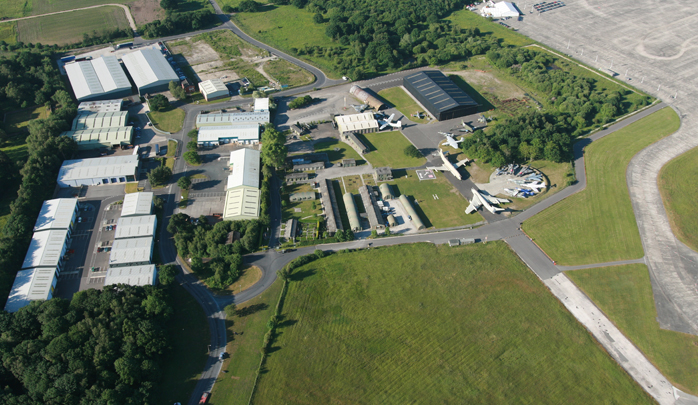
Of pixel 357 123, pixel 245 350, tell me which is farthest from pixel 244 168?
pixel 245 350

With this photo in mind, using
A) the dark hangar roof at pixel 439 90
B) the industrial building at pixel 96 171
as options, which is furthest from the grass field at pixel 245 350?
the dark hangar roof at pixel 439 90

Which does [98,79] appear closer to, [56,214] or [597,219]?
[56,214]

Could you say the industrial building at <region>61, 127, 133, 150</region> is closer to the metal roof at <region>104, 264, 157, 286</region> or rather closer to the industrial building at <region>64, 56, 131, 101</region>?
the industrial building at <region>64, 56, 131, 101</region>

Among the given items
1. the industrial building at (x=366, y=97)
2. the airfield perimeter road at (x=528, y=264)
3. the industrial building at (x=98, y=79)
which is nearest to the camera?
the airfield perimeter road at (x=528, y=264)

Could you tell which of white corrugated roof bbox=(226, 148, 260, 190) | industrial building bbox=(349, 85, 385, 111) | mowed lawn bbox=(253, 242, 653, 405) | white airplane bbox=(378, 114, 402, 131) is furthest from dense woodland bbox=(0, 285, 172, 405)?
industrial building bbox=(349, 85, 385, 111)

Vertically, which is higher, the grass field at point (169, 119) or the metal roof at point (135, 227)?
the grass field at point (169, 119)

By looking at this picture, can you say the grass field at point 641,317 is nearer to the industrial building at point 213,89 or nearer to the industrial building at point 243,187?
the industrial building at point 243,187

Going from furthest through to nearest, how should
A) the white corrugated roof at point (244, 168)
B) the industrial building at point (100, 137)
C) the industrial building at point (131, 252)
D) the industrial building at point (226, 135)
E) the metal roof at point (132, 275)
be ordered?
the industrial building at point (226, 135)
the industrial building at point (100, 137)
the white corrugated roof at point (244, 168)
the industrial building at point (131, 252)
the metal roof at point (132, 275)
